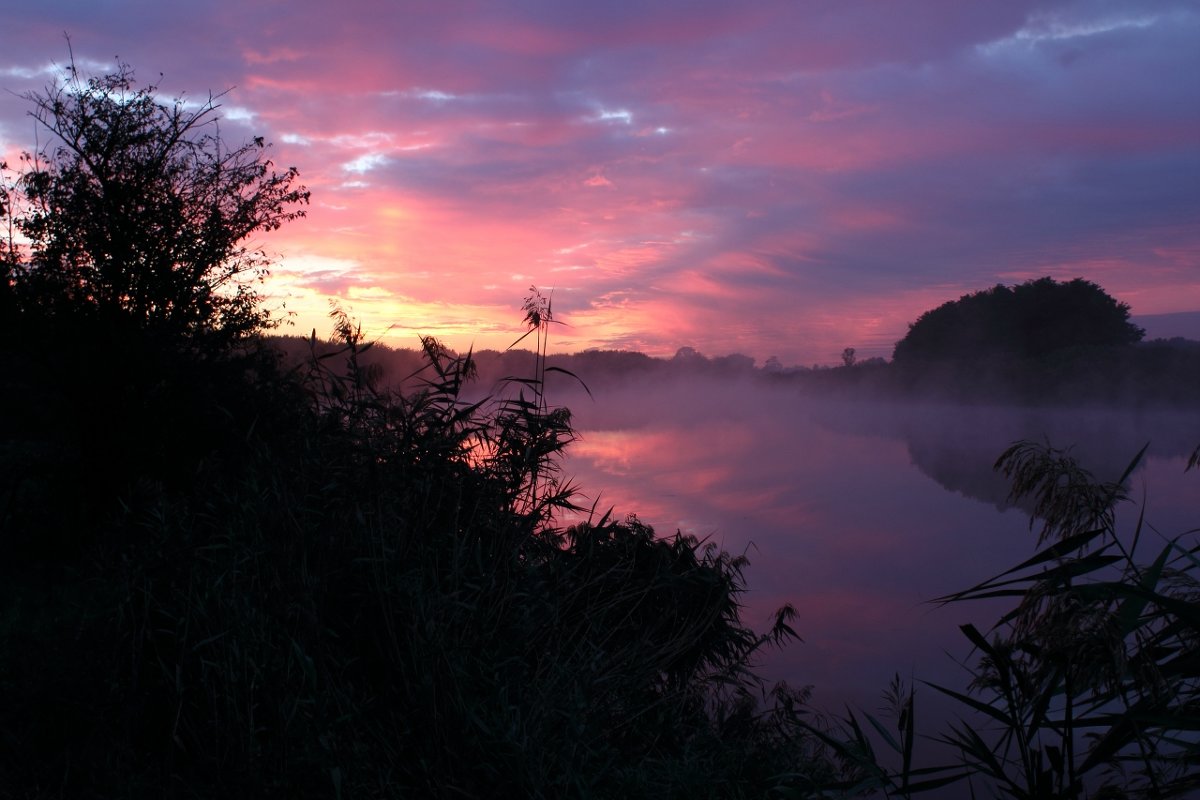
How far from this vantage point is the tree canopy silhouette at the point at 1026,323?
68125 millimetres

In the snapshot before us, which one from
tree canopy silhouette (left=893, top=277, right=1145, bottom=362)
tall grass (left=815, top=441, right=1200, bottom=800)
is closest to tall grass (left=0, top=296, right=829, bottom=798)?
tall grass (left=815, top=441, right=1200, bottom=800)

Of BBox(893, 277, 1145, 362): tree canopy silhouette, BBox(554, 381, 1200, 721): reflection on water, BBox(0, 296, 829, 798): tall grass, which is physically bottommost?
BBox(554, 381, 1200, 721): reflection on water

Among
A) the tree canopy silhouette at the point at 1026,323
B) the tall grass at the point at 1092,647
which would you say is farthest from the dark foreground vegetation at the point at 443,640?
the tree canopy silhouette at the point at 1026,323

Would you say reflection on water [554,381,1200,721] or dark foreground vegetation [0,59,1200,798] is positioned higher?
dark foreground vegetation [0,59,1200,798]

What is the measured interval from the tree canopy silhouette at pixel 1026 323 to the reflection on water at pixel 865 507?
6866 millimetres

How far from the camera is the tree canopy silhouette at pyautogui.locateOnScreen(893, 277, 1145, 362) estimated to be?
6812cm

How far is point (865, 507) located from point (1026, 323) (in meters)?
35.3

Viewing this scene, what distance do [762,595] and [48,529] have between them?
24.2m

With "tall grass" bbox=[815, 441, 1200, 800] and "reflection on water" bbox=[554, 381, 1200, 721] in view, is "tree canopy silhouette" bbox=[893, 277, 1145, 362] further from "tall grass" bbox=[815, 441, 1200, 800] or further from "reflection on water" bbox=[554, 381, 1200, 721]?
"tall grass" bbox=[815, 441, 1200, 800]

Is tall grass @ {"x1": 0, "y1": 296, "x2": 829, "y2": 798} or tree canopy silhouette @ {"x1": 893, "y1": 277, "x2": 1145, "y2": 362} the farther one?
tree canopy silhouette @ {"x1": 893, "y1": 277, "x2": 1145, "y2": 362}

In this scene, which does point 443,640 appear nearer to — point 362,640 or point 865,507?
point 362,640

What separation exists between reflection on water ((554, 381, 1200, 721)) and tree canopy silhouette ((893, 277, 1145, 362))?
22.5 feet

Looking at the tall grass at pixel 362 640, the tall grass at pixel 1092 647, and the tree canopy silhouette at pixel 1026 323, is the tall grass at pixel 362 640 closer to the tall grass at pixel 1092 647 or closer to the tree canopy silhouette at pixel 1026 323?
the tall grass at pixel 1092 647

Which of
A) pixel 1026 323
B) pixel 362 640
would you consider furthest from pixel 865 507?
pixel 362 640
